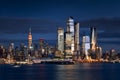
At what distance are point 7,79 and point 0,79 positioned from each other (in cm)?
185

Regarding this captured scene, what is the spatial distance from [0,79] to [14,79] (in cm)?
373

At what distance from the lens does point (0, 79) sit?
377ft

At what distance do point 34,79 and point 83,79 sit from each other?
12915 millimetres

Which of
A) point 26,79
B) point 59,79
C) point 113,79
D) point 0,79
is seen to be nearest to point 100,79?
point 113,79

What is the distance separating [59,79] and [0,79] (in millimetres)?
15727

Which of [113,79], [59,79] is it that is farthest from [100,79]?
[59,79]

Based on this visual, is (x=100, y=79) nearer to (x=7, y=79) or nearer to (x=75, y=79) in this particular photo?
(x=75, y=79)

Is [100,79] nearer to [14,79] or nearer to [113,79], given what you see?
[113,79]

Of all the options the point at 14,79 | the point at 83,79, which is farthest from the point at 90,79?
the point at 14,79

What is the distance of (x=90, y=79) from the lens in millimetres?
112125

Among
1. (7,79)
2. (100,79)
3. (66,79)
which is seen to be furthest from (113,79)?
(7,79)

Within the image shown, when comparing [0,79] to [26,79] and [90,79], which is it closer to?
[26,79]

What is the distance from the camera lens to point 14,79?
379 ft

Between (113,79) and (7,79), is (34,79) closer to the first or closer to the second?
(7,79)
